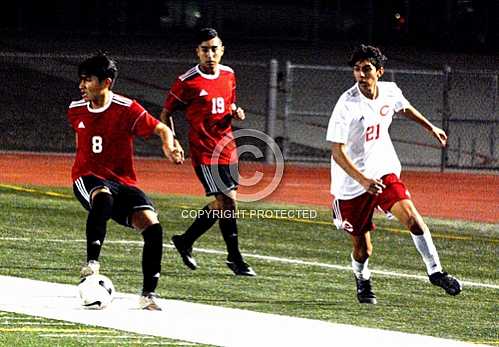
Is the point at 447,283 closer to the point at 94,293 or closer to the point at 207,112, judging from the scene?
the point at 94,293

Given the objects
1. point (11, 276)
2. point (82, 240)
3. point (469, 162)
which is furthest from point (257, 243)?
point (469, 162)

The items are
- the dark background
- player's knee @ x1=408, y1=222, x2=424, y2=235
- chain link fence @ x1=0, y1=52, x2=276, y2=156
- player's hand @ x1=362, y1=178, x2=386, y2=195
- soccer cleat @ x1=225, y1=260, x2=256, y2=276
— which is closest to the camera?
player's hand @ x1=362, y1=178, x2=386, y2=195

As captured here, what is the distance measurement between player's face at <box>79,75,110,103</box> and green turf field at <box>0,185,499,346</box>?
1.70m

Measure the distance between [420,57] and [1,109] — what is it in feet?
43.4

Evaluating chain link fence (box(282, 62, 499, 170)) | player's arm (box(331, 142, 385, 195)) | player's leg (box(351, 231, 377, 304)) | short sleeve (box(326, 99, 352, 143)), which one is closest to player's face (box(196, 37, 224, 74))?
short sleeve (box(326, 99, 352, 143))

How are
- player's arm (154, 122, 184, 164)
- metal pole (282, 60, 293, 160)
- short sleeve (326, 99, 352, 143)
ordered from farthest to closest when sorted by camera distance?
metal pole (282, 60, 293, 160) < short sleeve (326, 99, 352, 143) < player's arm (154, 122, 184, 164)

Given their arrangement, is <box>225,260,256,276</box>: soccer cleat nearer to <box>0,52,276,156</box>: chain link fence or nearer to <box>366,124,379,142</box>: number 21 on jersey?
<box>366,124,379,142</box>: number 21 on jersey

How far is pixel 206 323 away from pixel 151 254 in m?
0.72

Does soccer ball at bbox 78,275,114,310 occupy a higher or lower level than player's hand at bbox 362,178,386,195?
lower

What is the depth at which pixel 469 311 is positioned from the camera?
1177 cm

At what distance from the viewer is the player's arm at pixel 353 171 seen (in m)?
11.4

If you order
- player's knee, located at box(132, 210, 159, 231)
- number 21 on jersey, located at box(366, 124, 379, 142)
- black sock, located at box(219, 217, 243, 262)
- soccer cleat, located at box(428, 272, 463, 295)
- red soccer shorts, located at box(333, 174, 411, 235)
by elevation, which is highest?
number 21 on jersey, located at box(366, 124, 379, 142)

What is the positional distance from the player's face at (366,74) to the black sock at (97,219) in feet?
7.25

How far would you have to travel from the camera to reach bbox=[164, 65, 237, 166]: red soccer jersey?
45.5 ft
